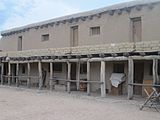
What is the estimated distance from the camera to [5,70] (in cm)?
3234

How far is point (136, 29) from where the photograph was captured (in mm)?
18547

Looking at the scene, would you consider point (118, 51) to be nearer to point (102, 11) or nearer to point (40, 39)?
point (102, 11)

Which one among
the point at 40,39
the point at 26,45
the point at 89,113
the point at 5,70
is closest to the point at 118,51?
the point at 89,113

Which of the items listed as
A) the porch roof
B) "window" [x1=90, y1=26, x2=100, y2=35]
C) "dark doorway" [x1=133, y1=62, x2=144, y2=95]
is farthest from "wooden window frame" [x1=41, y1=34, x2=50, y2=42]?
"dark doorway" [x1=133, y1=62, x2=144, y2=95]

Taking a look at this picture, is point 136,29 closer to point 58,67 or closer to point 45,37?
point 58,67

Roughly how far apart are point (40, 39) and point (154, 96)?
15619mm

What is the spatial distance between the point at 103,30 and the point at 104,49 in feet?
10.8

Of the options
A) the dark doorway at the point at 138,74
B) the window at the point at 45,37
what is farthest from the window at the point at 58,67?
the dark doorway at the point at 138,74

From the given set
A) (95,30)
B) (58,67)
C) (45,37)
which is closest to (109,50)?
(95,30)

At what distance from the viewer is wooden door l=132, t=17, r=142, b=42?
60.1 feet

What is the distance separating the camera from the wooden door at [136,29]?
18.3m

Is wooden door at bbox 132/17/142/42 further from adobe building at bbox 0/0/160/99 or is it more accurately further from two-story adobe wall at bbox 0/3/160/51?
two-story adobe wall at bbox 0/3/160/51

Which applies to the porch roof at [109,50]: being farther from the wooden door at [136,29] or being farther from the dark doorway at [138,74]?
the dark doorway at [138,74]

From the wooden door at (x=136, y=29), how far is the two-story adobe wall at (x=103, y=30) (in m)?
0.26
